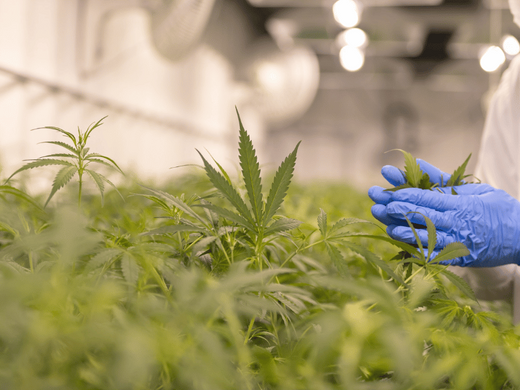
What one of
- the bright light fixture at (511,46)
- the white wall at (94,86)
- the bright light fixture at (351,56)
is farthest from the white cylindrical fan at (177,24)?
the bright light fixture at (351,56)

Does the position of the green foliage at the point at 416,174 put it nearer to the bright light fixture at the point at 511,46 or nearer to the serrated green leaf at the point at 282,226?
the serrated green leaf at the point at 282,226

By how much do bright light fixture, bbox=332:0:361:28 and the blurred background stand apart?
1cm

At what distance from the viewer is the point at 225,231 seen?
14.9 inches

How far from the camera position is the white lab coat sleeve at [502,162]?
33.5 inches

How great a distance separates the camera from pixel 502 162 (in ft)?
3.46

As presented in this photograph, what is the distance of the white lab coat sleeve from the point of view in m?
0.85

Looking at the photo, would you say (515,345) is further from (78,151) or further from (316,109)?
A: (316,109)

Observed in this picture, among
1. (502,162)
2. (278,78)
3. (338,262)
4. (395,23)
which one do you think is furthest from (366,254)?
(395,23)

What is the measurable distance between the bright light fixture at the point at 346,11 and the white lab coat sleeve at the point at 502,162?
223cm

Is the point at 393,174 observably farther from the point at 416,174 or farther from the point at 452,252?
the point at 452,252

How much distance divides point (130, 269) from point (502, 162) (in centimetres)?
105

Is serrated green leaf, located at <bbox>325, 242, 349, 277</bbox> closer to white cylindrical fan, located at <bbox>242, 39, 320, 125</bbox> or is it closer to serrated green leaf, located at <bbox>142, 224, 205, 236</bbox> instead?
serrated green leaf, located at <bbox>142, 224, 205, 236</bbox>

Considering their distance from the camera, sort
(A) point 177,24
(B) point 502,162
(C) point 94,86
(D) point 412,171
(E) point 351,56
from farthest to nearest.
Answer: (E) point 351,56 < (C) point 94,86 < (A) point 177,24 < (B) point 502,162 < (D) point 412,171

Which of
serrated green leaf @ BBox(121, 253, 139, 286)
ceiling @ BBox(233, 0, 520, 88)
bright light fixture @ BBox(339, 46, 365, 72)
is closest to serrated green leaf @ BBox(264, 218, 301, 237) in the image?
serrated green leaf @ BBox(121, 253, 139, 286)
